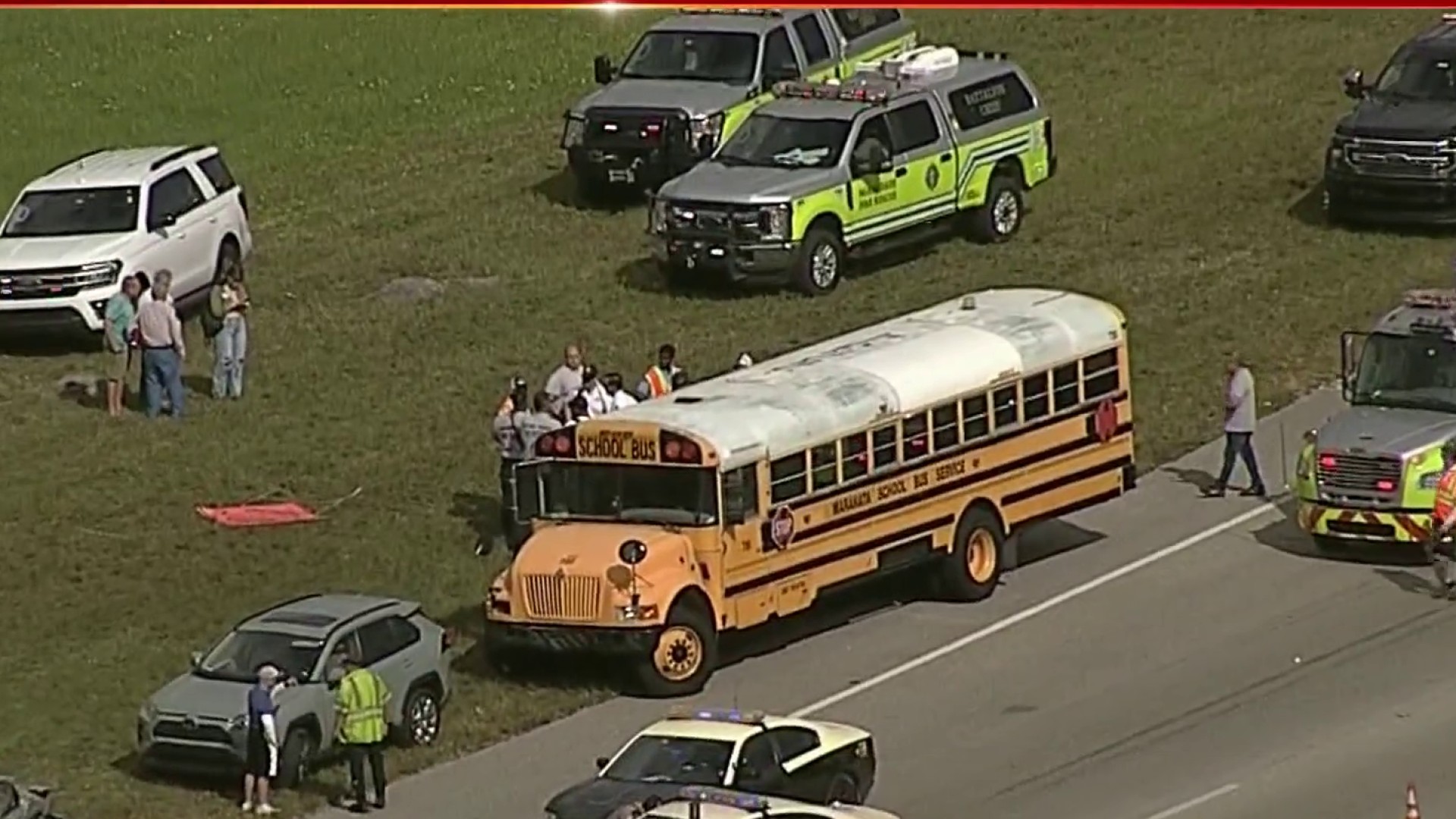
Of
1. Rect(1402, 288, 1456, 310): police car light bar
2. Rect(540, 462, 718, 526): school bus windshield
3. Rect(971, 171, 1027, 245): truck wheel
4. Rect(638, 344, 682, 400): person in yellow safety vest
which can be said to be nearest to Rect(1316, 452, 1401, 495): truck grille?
Rect(1402, 288, 1456, 310): police car light bar

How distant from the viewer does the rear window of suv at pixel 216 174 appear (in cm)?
4253

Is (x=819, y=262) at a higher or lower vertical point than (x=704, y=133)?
lower


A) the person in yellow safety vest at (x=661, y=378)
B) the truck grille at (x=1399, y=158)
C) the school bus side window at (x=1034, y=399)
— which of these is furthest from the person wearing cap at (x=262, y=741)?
the truck grille at (x=1399, y=158)

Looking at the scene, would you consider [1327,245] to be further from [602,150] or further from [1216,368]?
[602,150]

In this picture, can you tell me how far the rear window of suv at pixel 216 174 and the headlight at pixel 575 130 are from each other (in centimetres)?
452

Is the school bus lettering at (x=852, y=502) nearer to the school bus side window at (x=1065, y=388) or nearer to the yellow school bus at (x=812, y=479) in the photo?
the yellow school bus at (x=812, y=479)

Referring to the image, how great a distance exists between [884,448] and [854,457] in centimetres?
42

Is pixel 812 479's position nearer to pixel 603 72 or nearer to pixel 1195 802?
pixel 1195 802

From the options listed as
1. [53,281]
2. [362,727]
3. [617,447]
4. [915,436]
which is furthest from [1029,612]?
[53,281]

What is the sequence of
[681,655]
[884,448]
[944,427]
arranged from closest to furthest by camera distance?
1. [681,655]
2. [884,448]
3. [944,427]

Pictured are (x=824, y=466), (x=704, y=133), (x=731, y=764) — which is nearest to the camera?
(x=731, y=764)

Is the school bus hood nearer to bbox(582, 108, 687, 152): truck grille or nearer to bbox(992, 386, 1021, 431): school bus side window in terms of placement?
bbox(992, 386, 1021, 431): school bus side window

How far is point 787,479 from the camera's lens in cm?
3055

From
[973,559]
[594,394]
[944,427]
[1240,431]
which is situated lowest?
[973,559]
